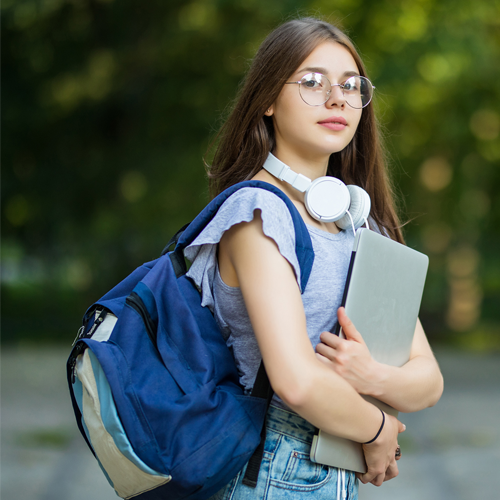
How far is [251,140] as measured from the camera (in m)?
1.79

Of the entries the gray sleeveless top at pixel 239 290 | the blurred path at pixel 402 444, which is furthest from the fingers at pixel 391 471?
the blurred path at pixel 402 444

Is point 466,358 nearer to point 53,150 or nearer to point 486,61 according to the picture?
point 486,61

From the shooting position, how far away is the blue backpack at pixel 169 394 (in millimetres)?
1364

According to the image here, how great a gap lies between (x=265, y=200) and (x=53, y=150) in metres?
9.73

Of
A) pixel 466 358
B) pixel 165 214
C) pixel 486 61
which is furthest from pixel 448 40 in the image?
pixel 165 214

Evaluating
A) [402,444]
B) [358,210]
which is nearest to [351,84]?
[358,210]

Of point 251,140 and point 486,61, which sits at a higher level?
point 486,61

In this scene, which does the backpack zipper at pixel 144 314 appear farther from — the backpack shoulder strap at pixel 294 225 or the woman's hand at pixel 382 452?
the woman's hand at pixel 382 452

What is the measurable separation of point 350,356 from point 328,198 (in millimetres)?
434

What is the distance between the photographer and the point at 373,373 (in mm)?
1492

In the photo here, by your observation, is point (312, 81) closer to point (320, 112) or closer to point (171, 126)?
point (320, 112)

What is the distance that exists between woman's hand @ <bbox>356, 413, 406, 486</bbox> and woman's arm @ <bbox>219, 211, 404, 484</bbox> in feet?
0.28

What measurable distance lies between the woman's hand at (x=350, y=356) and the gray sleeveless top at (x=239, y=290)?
0.26ft

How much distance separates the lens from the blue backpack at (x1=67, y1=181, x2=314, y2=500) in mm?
1364
